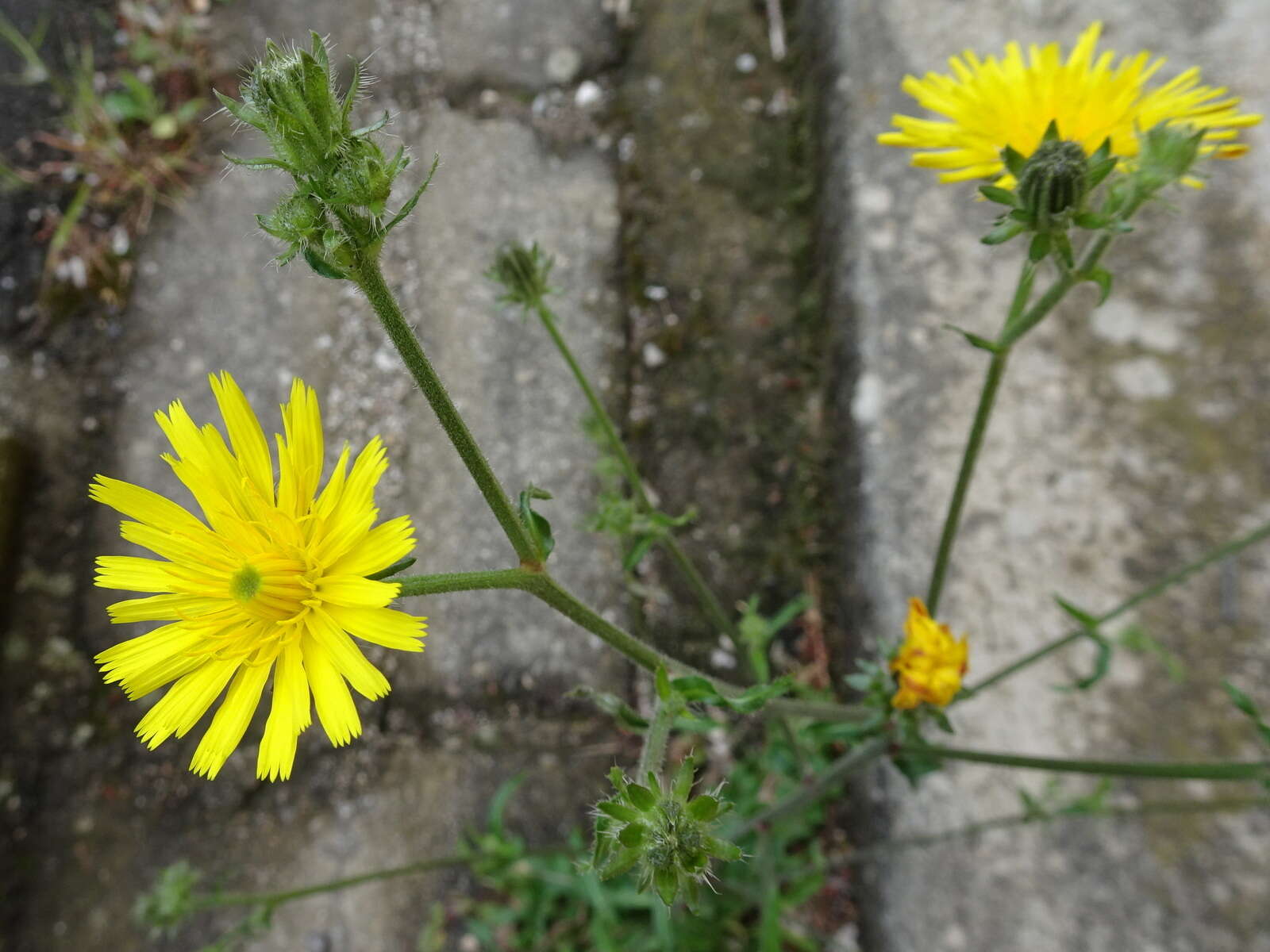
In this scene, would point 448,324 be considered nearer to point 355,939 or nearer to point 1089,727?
point 355,939

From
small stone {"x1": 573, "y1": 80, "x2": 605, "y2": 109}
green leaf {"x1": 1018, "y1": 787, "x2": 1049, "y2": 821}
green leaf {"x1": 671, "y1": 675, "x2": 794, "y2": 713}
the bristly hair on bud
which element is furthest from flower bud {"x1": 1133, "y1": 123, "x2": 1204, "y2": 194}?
small stone {"x1": 573, "y1": 80, "x2": 605, "y2": 109}

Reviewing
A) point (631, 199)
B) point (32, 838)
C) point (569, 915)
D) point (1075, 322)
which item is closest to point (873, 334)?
point (1075, 322)

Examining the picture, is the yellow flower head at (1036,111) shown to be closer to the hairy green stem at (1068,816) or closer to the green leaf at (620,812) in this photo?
the green leaf at (620,812)

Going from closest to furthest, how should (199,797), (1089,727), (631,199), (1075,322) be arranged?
(1089,727) < (1075,322) < (199,797) < (631,199)

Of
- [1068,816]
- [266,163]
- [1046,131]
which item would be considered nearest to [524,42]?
[1046,131]

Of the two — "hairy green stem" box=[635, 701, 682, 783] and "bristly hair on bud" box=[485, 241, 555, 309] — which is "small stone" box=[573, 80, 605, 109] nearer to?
"bristly hair on bud" box=[485, 241, 555, 309]
